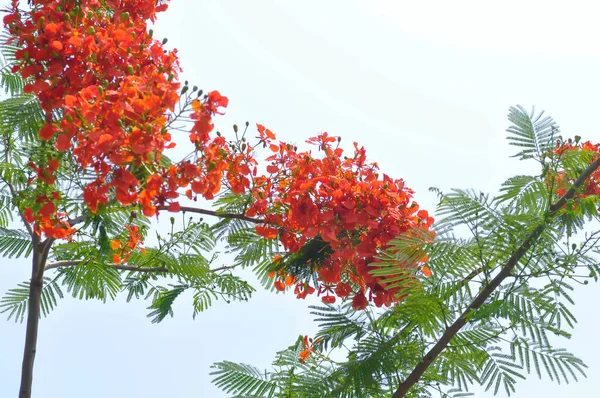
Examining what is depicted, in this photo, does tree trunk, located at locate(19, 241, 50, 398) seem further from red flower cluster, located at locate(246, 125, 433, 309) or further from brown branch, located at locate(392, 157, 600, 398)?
brown branch, located at locate(392, 157, 600, 398)

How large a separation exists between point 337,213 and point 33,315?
1.88 meters

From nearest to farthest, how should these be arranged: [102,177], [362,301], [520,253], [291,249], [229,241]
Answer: [520,253]
[102,177]
[362,301]
[291,249]
[229,241]

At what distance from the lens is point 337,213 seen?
266 centimetres

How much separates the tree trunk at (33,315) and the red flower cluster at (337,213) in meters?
1.33

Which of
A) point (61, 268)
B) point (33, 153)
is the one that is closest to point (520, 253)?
point (33, 153)

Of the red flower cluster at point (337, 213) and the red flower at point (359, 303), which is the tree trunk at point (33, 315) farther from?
the red flower at point (359, 303)

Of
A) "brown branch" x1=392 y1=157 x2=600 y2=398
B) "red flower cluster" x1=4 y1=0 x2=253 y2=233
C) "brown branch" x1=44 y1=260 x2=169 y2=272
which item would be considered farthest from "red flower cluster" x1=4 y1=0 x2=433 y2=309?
"brown branch" x1=44 y1=260 x2=169 y2=272

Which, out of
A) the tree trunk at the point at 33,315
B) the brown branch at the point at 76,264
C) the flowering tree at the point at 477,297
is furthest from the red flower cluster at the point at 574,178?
the tree trunk at the point at 33,315

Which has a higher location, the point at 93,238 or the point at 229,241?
the point at 93,238

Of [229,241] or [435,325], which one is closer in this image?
[435,325]

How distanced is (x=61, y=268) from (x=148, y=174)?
1931 millimetres

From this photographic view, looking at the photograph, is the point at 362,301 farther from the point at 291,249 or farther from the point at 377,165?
the point at 377,165

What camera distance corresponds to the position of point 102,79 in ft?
8.94

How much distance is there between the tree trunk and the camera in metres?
3.45
